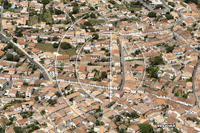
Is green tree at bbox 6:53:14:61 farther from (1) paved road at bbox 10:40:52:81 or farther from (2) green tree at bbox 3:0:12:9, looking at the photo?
(2) green tree at bbox 3:0:12:9

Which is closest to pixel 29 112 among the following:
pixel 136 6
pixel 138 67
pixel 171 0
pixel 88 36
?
pixel 138 67

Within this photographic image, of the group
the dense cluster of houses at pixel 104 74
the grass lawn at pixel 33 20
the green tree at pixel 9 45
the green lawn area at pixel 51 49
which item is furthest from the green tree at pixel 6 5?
the green lawn area at pixel 51 49

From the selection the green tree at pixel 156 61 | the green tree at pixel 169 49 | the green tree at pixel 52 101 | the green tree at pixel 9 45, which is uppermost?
the green tree at pixel 169 49

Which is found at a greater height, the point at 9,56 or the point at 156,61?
the point at 156,61

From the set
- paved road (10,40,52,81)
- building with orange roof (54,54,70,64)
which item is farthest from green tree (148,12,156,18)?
paved road (10,40,52,81)

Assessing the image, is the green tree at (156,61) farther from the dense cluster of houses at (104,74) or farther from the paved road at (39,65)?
the paved road at (39,65)

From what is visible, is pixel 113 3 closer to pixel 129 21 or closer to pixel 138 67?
pixel 129 21

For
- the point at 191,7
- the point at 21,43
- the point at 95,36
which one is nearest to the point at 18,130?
the point at 21,43

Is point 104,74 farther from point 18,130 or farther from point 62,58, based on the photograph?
point 18,130

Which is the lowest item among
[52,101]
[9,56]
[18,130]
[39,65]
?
[18,130]

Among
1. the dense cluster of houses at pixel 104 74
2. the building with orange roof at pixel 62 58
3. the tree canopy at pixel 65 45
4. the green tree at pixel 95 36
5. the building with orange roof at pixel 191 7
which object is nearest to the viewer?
the dense cluster of houses at pixel 104 74

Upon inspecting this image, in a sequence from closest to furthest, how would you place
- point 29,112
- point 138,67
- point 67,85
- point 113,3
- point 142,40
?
point 29,112 → point 67,85 → point 138,67 → point 142,40 → point 113,3
